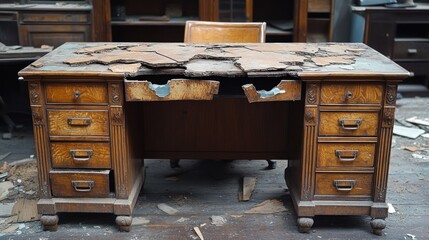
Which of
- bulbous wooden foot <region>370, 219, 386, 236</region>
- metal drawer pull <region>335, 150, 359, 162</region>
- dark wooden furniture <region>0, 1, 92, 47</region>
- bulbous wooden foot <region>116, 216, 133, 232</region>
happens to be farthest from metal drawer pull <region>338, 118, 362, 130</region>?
dark wooden furniture <region>0, 1, 92, 47</region>

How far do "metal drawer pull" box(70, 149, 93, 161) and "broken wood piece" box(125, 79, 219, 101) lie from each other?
32 centimetres

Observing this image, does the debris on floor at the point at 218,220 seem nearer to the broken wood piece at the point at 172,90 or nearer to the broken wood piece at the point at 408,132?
the broken wood piece at the point at 172,90

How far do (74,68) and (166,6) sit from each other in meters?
2.62

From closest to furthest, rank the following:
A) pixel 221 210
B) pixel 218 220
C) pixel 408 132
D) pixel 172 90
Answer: pixel 172 90 → pixel 218 220 → pixel 221 210 → pixel 408 132

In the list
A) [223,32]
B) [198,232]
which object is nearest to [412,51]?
[223,32]

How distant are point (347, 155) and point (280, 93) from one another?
0.43m

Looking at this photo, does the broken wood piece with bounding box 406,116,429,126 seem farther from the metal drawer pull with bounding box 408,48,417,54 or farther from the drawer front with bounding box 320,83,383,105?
the drawer front with bounding box 320,83,383,105

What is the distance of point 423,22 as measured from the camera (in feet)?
14.7

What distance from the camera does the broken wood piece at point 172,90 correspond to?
2.19 metres

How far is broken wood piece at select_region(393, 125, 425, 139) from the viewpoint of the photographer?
369cm

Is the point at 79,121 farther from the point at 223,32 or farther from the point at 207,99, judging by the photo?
the point at 223,32

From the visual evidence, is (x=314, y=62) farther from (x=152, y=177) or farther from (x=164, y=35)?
(x=164, y=35)

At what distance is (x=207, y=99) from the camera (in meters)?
2.21

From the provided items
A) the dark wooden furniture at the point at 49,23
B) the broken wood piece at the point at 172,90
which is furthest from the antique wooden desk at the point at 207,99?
the dark wooden furniture at the point at 49,23
